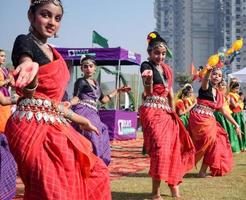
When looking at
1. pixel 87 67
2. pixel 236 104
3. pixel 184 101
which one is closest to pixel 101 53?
pixel 184 101

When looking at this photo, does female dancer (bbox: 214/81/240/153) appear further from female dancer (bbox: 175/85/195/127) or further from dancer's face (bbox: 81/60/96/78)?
dancer's face (bbox: 81/60/96/78)

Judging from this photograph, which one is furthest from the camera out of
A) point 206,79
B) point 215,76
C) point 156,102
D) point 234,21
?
point 234,21

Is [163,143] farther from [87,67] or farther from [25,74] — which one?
[25,74]

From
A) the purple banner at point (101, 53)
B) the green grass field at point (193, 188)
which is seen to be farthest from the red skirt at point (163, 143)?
the purple banner at point (101, 53)

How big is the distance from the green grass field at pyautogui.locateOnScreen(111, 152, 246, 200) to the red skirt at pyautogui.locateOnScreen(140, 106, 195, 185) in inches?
12.3

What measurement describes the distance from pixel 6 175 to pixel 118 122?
881 cm

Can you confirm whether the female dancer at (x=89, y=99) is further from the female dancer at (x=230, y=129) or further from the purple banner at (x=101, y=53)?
the purple banner at (x=101, y=53)

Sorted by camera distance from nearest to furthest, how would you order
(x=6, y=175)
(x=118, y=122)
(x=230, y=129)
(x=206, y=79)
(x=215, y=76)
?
1. (x=6, y=175)
2. (x=206, y=79)
3. (x=215, y=76)
4. (x=230, y=129)
5. (x=118, y=122)

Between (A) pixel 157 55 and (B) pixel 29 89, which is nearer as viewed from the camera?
(B) pixel 29 89

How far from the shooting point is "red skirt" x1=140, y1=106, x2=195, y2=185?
449 cm

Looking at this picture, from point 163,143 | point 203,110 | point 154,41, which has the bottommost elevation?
point 163,143

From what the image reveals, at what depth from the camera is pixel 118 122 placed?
12.5m

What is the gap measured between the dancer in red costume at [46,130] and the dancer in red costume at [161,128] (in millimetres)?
1868

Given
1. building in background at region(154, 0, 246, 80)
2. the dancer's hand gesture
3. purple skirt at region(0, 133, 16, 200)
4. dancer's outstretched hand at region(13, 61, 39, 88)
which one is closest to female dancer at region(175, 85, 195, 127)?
the dancer's hand gesture
